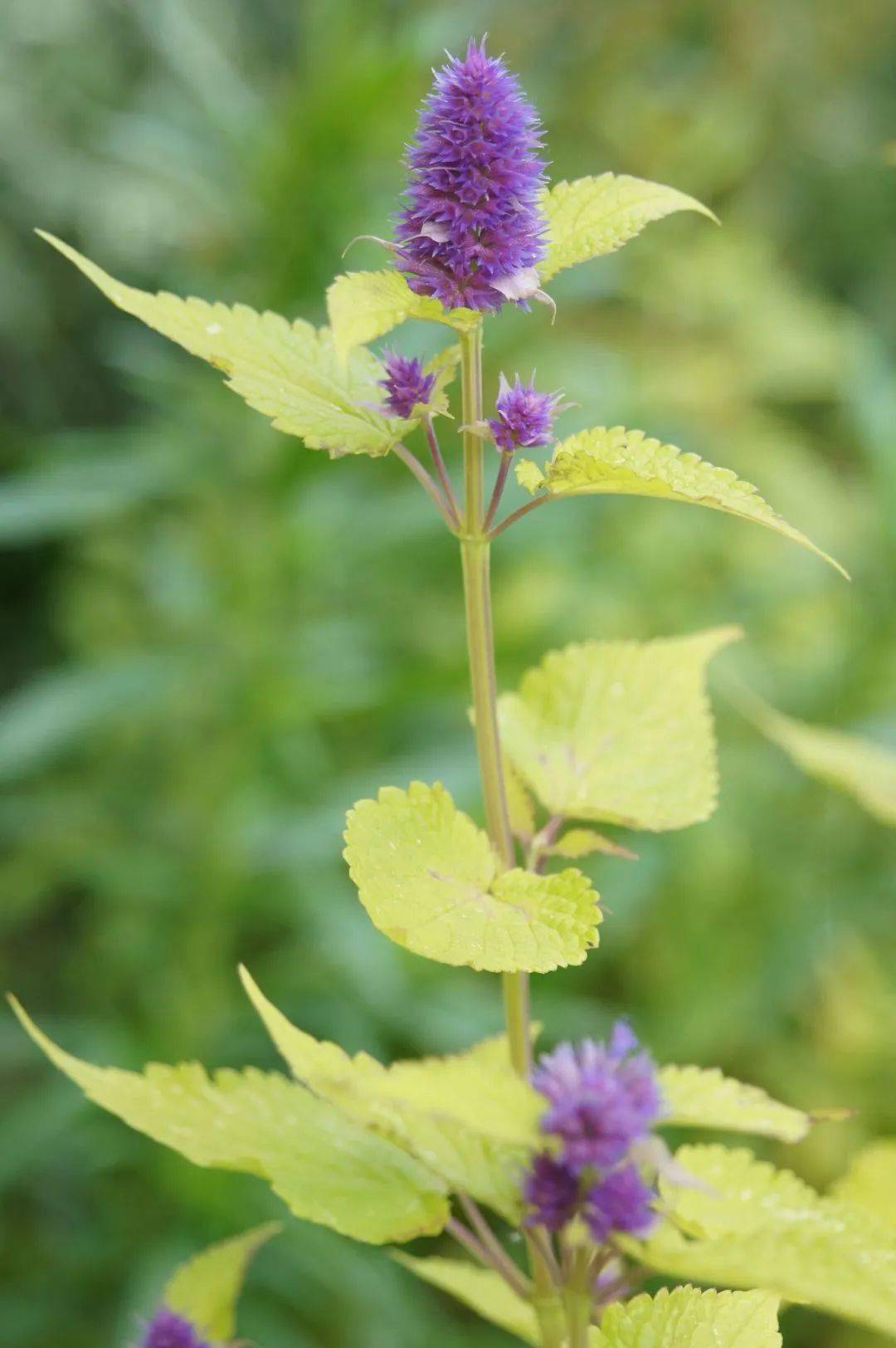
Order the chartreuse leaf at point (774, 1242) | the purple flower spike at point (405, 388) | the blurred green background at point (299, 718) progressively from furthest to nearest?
1. the blurred green background at point (299, 718)
2. the purple flower spike at point (405, 388)
3. the chartreuse leaf at point (774, 1242)

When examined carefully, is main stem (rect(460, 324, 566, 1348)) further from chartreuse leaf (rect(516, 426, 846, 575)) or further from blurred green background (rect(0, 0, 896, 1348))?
blurred green background (rect(0, 0, 896, 1348))

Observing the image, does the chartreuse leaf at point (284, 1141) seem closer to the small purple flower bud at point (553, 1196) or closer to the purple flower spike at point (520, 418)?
the small purple flower bud at point (553, 1196)

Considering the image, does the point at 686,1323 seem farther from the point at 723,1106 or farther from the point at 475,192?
the point at 475,192

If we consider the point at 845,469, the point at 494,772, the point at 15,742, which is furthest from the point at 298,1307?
the point at 845,469

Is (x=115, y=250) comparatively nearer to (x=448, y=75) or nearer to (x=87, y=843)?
(x=87, y=843)

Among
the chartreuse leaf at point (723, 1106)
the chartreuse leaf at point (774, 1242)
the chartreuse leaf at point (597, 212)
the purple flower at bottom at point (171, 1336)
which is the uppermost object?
the chartreuse leaf at point (597, 212)

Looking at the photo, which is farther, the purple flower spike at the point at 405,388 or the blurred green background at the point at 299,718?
the blurred green background at the point at 299,718

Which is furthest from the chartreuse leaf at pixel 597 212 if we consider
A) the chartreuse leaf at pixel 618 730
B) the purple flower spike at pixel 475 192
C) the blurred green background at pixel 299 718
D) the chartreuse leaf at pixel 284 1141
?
the blurred green background at pixel 299 718
